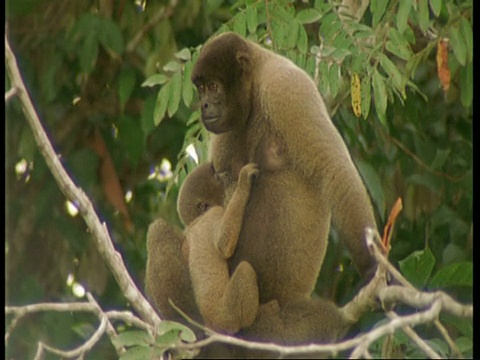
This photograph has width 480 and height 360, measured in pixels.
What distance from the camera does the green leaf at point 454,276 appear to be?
2.08 meters

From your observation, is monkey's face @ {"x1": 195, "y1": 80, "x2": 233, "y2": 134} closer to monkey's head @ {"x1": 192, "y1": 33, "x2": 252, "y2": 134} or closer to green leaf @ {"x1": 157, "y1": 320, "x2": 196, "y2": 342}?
monkey's head @ {"x1": 192, "y1": 33, "x2": 252, "y2": 134}

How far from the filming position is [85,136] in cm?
256

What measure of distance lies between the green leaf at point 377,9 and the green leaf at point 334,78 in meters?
0.16

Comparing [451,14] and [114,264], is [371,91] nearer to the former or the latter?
[451,14]

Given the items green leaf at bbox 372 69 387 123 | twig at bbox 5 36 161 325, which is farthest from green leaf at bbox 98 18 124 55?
green leaf at bbox 372 69 387 123

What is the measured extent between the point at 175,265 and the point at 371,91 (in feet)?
2.14

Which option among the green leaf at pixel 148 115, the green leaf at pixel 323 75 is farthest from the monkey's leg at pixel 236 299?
the green leaf at pixel 148 115

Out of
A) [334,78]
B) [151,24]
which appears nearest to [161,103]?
[151,24]

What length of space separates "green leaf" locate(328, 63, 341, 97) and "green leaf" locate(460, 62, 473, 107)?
0.29m

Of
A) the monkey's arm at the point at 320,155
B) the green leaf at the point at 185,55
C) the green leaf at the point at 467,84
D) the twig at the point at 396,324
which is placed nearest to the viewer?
the twig at the point at 396,324

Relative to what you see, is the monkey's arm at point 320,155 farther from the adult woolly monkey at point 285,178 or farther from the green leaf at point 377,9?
the green leaf at point 377,9

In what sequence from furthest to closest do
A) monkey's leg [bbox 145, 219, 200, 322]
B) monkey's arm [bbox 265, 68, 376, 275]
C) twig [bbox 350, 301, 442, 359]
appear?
monkey's leg [bbox 145, 219, 200, 322]
monkey's arm [bbox 265, 68, 376, 275]
twig [bbox 350, 301, 442, 359]

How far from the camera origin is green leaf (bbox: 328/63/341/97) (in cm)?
225
